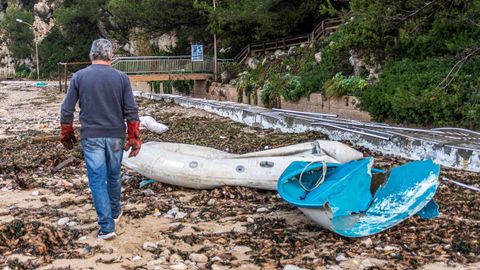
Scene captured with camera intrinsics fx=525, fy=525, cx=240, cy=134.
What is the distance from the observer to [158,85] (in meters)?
34.0

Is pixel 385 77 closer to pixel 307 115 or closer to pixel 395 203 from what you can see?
pixel 307 115

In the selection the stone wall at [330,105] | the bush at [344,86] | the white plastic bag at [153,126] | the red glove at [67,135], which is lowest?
the white plastic bag at [153,126]

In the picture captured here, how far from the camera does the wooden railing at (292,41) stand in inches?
859

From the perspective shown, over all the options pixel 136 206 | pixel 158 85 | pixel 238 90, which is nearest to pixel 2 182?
pixel 136 206

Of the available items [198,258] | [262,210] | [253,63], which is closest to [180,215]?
[262,210]

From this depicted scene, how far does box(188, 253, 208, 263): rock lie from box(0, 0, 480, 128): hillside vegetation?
813 centimetres

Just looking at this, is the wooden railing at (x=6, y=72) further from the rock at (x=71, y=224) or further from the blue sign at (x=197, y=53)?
the rock at (x=71, y=224)

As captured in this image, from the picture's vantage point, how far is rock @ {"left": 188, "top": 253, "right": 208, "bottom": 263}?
4566mm

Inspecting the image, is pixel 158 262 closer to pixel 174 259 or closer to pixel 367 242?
pixel 174 259

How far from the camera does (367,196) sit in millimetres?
5379

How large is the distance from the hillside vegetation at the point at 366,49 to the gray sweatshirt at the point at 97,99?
319 inches

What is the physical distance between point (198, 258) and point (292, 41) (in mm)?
21523

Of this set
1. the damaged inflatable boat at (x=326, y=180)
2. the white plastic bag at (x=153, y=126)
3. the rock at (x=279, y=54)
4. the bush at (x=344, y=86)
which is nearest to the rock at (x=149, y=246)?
the damaged inflatable boat at (x=326, y=180)

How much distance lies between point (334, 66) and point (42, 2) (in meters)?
54.2
